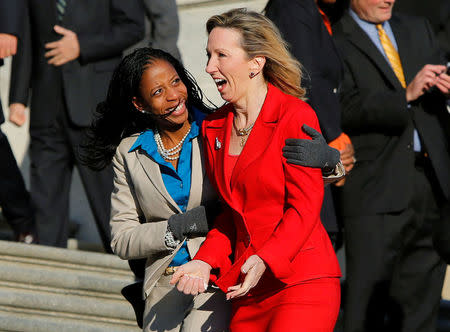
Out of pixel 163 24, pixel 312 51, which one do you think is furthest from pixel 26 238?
pixel 312 51

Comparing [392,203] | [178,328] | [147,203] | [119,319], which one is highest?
[147,203]

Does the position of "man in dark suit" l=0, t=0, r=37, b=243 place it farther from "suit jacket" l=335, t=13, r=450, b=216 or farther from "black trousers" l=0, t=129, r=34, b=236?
"suit jacket" l=335, t=13, r=450, b=216

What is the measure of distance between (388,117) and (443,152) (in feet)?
1.20

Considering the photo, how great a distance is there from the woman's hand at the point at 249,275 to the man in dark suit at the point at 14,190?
3.20m

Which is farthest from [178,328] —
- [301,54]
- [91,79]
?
[91,79]

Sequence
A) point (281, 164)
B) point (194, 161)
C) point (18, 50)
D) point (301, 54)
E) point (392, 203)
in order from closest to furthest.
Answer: point (281, 164), point (194, 161), point (301, 54), point (392, 203), point (18, 50)

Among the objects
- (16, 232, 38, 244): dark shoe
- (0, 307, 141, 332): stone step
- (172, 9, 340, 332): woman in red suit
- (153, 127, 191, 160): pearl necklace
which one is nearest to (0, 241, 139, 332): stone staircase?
(0, 307, 141, 332): stone step

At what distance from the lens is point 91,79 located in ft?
22.6

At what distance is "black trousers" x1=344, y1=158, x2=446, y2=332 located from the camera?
5945 millimetres

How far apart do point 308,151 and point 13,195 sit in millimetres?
3288

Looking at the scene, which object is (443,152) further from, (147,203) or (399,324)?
(147,203)

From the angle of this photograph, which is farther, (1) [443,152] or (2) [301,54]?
(1) [443,152]

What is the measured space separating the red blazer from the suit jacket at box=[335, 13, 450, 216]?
5.91 feet

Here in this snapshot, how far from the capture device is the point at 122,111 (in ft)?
15.5
